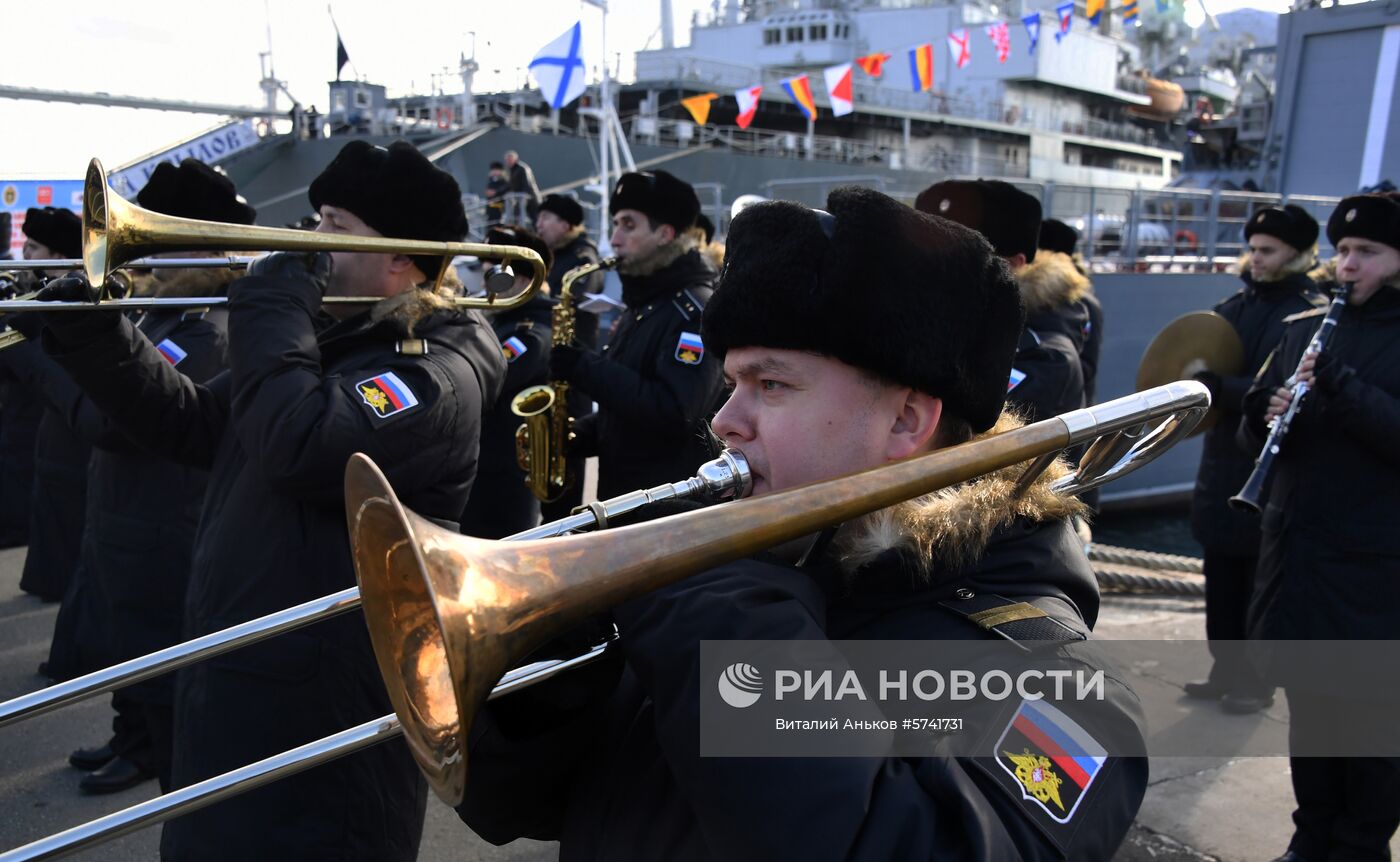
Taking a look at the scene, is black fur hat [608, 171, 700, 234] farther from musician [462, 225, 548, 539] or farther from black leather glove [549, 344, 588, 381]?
black leather glove [549, 344, 588, 381]

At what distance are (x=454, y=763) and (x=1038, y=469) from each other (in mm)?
872

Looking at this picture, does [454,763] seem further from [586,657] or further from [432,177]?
[432,177]

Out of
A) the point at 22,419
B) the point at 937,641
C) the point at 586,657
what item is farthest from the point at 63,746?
the point at 937,641

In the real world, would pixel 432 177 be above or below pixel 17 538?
above

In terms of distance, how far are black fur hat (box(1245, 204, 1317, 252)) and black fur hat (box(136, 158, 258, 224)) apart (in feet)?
15.0

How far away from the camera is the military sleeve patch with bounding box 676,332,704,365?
14.1 feet

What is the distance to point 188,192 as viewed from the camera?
4.04 metres

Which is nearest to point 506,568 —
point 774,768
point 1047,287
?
point 774,768

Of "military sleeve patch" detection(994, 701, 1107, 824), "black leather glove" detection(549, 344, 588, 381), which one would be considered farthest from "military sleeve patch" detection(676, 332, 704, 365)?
"military sleeve patch" detection(994, 701, 1107, 824)

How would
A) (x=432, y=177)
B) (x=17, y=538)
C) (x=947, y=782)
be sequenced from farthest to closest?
1. (x=17, y=538)
2. (x=432, y=177)
3. (x=947, y=782)

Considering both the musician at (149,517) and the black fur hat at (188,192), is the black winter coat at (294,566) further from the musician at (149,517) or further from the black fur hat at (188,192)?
the black fur hat at (188,192)

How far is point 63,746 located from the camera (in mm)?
4320

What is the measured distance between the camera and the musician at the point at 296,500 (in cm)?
227

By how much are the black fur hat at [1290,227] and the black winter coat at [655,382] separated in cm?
271
